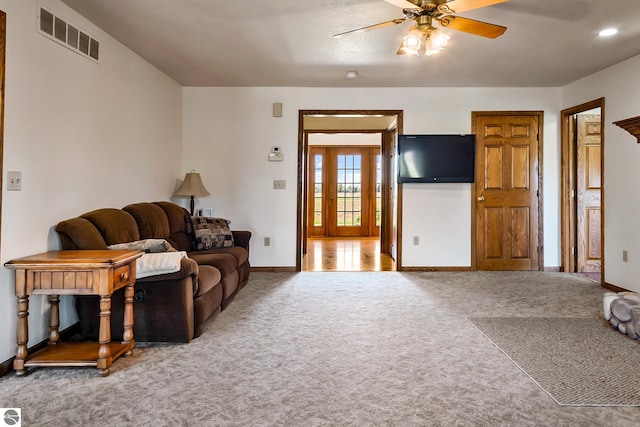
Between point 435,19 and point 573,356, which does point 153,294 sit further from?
point 573,356

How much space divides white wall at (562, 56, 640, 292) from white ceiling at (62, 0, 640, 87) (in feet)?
0.69

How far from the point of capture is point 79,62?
300 centimetres

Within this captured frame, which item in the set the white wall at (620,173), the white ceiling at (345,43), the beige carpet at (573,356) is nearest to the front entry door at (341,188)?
the white ceiling at (345,43)

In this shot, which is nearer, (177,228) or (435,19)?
(435,19)

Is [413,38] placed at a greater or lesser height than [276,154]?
greater

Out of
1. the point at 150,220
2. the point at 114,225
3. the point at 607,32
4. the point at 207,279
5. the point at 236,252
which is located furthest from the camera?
the point at 236,252

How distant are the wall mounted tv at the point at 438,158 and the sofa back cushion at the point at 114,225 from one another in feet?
10.9

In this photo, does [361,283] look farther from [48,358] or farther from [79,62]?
[79,62]

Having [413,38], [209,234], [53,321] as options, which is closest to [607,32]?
[413,38]

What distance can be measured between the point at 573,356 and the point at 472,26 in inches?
87.0

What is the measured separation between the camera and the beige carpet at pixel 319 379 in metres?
1.76

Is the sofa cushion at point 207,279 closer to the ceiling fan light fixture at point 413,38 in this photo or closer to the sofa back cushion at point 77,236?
the sofa back cushion at point 77,236

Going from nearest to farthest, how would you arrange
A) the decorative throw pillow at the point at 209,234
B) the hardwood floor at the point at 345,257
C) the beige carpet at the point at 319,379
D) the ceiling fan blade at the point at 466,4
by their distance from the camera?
the beige carpet at the point at 319,379, the ceiling fan blade at the point at 466,4, the decorative throw pillow at the point at 209,234, the hardwood floor at the point at 345,257

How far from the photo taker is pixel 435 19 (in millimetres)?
2535
